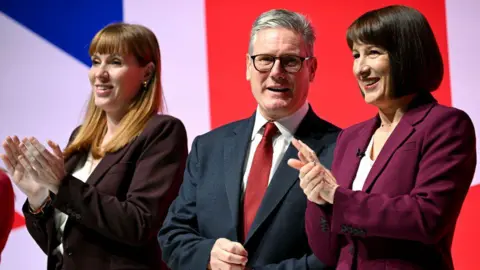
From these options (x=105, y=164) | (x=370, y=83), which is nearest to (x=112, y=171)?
(x=105, y=164)

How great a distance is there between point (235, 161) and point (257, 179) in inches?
4.6

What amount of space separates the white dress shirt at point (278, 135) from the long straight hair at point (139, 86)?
2.07ft

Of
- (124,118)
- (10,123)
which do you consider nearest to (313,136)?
(124,118)

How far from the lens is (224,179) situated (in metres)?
2.74

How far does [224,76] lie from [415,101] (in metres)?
1.71

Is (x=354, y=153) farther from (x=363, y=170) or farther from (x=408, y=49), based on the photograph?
(x=408, y=49)

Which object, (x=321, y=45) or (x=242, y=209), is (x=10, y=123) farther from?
(x=242, y=209)

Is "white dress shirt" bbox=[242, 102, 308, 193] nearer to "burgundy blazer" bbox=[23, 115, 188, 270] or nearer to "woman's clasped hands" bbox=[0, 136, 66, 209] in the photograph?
"burgundy blazer" bbox=[23, 115, 188, 270]

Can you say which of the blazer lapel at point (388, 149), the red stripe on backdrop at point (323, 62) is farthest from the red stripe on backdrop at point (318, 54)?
the blazer lapel at point (388, 149)

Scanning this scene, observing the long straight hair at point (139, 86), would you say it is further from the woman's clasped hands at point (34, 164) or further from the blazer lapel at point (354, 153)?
the blazer lapel at point (354, 153)

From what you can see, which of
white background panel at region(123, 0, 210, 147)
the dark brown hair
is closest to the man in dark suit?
the dark brown hair

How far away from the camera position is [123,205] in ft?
9.98

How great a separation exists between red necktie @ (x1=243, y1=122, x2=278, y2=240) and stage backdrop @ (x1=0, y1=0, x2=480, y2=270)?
96cm

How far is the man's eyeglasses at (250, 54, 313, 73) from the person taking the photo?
2.81 metres
